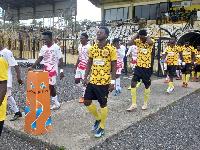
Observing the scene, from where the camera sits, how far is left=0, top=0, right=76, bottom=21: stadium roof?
33.5 meters

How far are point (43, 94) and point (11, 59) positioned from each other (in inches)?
37.1

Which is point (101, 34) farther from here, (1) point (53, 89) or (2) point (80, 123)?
(1) point (53, 89)

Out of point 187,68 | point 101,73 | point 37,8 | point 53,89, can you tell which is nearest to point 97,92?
point 101,73

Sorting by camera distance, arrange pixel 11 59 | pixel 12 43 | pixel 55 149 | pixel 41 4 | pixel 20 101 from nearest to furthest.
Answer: pixel 55 149
pixel 11 59
pixel 20 101
pixel 12 43
pixel 41 4

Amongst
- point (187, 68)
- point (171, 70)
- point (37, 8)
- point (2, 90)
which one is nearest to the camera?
point (2, 90)

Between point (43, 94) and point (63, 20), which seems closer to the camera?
point (43, 94)

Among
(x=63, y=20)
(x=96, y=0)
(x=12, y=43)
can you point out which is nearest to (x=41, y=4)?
(x=63, y=20)

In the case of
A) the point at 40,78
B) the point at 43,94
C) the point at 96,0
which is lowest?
the point at 43,94

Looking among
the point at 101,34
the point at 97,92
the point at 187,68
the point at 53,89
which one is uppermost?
the point at 101,34

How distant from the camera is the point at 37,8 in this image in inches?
1513

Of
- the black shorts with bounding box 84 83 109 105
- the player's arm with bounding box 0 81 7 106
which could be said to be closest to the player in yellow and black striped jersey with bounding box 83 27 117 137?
the black shorts with bounding box 84 83 109 105

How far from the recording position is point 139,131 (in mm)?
4195

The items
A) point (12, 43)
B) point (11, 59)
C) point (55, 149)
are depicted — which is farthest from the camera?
point (12, 43)

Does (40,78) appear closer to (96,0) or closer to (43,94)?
(43,94)
